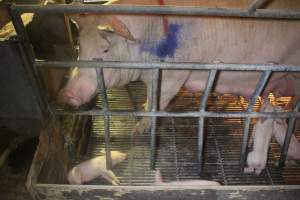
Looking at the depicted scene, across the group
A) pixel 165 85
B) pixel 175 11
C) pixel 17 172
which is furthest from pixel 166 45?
pixel 17 172

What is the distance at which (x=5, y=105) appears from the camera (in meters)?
1.97

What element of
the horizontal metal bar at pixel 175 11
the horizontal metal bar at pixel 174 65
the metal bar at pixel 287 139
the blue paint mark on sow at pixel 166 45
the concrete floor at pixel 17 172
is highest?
the blue paint mark on sow at pixel 166 45

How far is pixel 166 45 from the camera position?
2529mm

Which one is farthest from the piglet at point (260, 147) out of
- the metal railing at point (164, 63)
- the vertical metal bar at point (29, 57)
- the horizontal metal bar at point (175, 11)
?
the vertical metal bar at point (29, 57)

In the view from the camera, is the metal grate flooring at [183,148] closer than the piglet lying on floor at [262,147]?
No

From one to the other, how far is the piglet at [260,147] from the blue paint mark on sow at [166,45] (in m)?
0.91

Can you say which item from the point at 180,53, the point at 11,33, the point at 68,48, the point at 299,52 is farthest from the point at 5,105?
the point at 299,52

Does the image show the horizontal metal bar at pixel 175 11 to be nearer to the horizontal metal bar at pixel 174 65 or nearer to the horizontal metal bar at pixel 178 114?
the horizontal metal bar at pixel 174 65

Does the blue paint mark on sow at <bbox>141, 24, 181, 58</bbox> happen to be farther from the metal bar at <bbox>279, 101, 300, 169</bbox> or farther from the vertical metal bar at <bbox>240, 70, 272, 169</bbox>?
the metal bar at <bbox>279, 101, 300, 169</bbox>

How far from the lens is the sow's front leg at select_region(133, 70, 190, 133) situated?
2.72 metres

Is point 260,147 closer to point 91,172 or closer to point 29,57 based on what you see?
point 91,172

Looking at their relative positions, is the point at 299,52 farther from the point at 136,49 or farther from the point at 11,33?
the point at 11,33

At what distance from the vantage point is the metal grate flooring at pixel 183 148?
8.49 feet

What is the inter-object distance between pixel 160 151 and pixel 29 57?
146 centimetres
